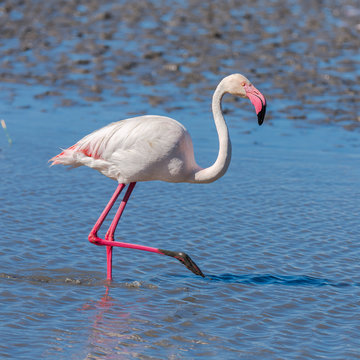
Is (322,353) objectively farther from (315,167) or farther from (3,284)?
(315,167)

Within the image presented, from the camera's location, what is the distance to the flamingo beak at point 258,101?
6293mm

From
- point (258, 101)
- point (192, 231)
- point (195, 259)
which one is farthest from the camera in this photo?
point (192, 231)

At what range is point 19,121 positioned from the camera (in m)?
11.8

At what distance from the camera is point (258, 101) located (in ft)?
20.9

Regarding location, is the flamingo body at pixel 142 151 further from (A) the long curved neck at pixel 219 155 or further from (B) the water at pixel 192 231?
(B) the water at pixel 192 231

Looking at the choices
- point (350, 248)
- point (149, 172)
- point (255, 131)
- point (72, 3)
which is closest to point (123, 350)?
point (149, 172)

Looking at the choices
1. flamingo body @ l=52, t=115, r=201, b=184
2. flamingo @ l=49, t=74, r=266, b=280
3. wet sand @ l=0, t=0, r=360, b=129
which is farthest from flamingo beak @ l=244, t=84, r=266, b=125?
wet sand @ l=0, t=0, r=360, b=129

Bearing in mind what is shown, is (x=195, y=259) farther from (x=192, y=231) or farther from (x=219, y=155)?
(x=219, y=155)

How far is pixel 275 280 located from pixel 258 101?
4.97 feet

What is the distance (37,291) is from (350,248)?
3017 mm

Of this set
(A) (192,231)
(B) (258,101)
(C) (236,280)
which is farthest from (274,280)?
(B) (258,101)

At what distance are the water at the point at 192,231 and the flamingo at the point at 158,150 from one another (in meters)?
0.52

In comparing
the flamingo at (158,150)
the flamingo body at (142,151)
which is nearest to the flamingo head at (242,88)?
the flamingo at (158,150)

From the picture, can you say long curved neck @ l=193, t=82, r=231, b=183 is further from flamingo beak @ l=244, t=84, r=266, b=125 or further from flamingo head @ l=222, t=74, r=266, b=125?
flamingo beak @ l=244, t=84, r=266, b=125
